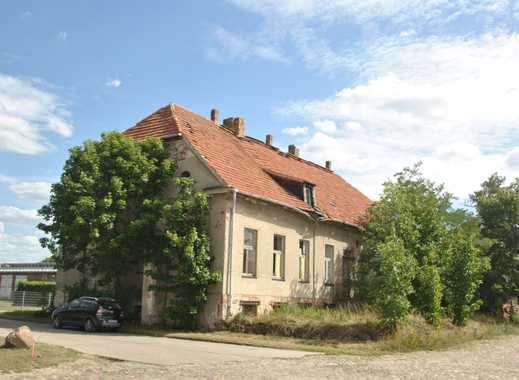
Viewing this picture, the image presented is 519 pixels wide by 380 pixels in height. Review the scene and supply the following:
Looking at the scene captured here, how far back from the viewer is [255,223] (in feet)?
76.3

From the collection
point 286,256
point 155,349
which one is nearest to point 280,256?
point 286,256

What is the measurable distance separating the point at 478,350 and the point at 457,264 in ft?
22.1

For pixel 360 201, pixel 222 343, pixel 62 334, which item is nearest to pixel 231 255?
pixel 222 343

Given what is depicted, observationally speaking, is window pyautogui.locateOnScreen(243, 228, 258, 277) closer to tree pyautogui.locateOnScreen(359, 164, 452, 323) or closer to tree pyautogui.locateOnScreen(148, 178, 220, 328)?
tree pyautogui.locateOnScreen(148, 178, 220, 328)

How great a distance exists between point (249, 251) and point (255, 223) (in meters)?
1.21

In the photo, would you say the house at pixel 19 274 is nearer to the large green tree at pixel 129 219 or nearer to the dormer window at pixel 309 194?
the large green tree at pixel 129 219

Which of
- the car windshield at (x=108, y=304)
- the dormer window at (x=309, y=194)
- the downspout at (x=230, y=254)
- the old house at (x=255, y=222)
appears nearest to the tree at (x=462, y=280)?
the old house at (x=255, y=222)

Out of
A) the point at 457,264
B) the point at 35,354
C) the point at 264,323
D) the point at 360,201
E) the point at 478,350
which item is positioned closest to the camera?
the point at 35,354

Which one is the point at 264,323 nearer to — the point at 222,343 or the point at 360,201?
the point at 222,343

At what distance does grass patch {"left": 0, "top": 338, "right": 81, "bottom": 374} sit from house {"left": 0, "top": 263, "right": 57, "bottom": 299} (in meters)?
48.5

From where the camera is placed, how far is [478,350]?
17.7 meters

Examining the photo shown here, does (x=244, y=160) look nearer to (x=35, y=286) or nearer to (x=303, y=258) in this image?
(x=303, y=258)

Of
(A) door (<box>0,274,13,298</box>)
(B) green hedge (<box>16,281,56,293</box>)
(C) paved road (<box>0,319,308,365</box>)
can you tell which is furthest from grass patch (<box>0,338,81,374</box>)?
(A) door (<box>0,274,13,298</box>)

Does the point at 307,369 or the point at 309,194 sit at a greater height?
the point at 309,194
